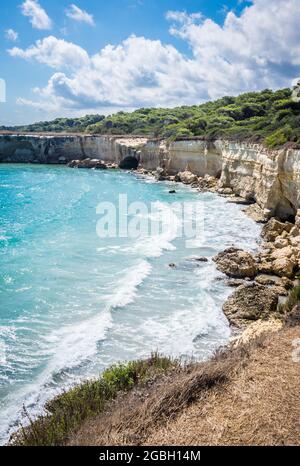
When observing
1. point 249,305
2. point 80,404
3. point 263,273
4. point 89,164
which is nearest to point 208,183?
point 263,273

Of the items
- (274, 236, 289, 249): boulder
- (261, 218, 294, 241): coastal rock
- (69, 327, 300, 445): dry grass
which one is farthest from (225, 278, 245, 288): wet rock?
(69, 327, 300, 445): dry grass

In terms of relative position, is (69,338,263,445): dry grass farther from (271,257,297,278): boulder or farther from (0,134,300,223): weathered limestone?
(0,134,300,223): weathered limestone

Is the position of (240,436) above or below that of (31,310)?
above

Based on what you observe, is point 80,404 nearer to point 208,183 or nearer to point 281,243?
point 281,243

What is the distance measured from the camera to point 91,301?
48.7 ft

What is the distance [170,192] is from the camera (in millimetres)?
41156

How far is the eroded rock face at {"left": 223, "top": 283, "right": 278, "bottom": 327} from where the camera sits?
41.9ft

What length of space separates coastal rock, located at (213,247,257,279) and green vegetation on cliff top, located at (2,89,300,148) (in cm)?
1170

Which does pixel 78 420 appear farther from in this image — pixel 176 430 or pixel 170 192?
pixel 170 192

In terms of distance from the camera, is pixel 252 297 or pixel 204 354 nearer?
pixel 204 354

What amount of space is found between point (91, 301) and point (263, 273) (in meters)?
7.65

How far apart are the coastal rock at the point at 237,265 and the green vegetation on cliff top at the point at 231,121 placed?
11700 millimetres

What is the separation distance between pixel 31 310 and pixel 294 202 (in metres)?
17.4

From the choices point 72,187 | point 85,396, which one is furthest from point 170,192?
point 85,396
